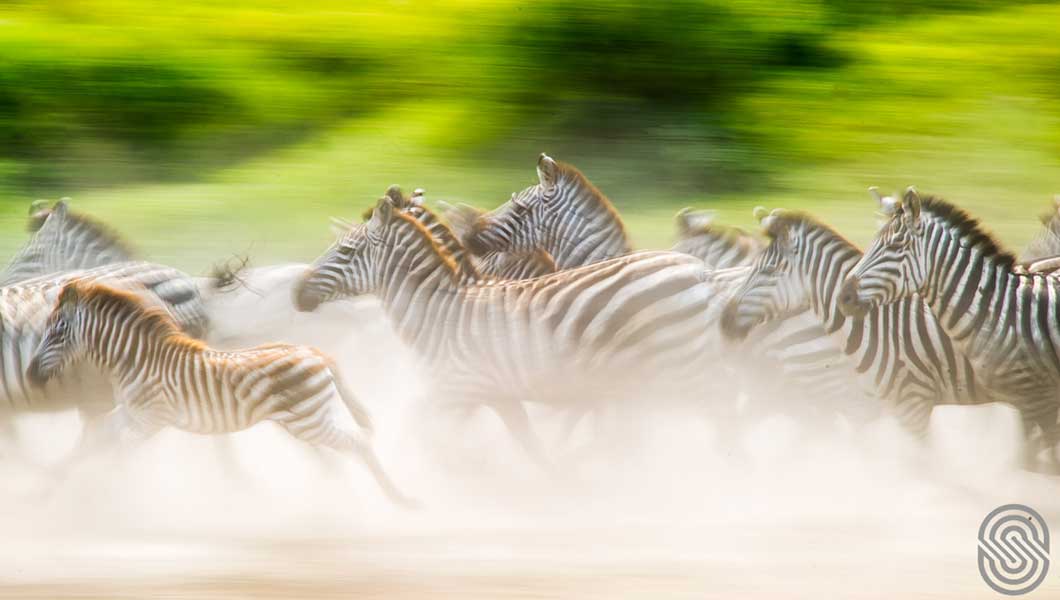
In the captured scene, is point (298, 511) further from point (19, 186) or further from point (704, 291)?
point (19, 186)

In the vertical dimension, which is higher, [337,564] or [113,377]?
[113,377]

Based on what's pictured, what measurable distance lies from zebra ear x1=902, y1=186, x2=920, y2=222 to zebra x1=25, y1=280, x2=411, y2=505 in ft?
6.30

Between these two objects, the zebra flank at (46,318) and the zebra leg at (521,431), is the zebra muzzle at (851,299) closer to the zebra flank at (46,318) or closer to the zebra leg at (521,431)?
the zebra leg at (521,431)

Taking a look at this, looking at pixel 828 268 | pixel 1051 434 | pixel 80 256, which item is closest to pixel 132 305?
pixel 80 256

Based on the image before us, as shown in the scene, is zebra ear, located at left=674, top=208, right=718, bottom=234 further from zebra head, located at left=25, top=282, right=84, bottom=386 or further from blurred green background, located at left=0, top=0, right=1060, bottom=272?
zebra head, located at left=25, top=282, right=84, bottom=386

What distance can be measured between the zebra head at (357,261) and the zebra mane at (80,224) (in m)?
0.85

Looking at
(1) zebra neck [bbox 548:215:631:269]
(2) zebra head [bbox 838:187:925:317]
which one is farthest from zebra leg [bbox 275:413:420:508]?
(2) zebra head [bbox 838:187:925:317]

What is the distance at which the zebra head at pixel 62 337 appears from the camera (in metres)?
4.44

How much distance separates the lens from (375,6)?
564 centimetres

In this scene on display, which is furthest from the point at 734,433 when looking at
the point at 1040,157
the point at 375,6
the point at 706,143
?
the point at 375,6

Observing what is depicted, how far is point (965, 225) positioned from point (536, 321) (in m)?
1.47

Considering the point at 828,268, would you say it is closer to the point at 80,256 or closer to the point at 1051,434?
the point at 1051,434

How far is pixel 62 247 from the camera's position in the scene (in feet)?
16.1

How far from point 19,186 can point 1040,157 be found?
415 cm
